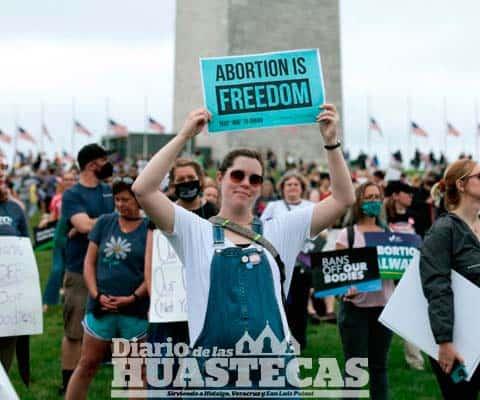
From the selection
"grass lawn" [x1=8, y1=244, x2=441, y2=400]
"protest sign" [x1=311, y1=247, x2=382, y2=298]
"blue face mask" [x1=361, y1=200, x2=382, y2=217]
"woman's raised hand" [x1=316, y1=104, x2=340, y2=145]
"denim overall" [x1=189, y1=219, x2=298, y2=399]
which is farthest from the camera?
"grass lawn" [x1=8, y1=244, x2=441, y2=400]

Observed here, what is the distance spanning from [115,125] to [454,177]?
123 ft

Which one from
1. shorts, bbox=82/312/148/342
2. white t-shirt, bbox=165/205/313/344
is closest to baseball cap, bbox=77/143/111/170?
shorts, bbox=82/312/148/342

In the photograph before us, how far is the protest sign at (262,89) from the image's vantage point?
396 centimetres

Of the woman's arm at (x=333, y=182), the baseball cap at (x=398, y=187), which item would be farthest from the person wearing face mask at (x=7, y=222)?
the baseball cap at (x=398, y=187)

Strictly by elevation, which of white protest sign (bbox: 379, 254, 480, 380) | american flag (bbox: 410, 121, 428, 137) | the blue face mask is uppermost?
american flag (bbox: 410, 121, 428, 137)

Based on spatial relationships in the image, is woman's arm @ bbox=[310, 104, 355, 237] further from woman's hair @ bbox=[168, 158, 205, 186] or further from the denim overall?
woman's hair @ bbox=[168, 158, 205, 186]

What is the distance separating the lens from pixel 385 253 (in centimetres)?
711

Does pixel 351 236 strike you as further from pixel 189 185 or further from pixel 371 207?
pixel 189 185

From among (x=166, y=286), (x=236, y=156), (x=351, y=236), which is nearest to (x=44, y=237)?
(x=351, y=236)

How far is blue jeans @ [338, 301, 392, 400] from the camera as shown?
245 inches

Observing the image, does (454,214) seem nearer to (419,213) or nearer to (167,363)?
(167,363)

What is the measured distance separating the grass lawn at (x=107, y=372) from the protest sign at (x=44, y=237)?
103cm

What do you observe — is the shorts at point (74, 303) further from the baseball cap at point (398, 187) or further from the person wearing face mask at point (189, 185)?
the baseball cap at point (398, 187)

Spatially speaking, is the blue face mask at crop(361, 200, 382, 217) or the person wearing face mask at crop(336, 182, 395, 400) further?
the blue face mask at crop(361, 200, 382, 217)
